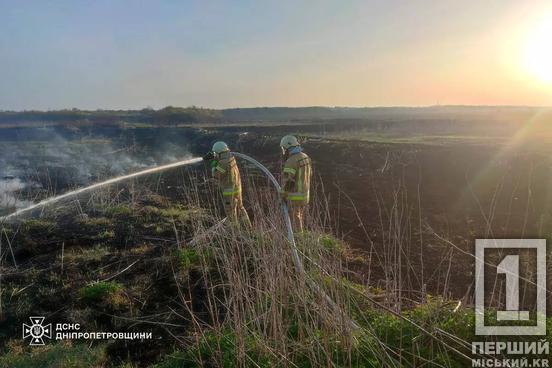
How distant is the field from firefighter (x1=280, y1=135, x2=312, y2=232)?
550 mm

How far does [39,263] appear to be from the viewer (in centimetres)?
778

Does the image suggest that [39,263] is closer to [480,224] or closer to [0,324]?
[0,324]

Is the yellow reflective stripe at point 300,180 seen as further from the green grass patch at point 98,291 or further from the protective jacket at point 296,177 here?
the green grass patch at point 98,291

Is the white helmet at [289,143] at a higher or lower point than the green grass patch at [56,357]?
higher

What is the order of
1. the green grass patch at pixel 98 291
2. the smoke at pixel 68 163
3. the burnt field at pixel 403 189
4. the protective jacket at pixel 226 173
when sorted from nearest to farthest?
the green grass patch at pixel 98 291 → the burnt field at pixel 403 189 → the protective jacket at pixel 226 173 → the smoke at pixel 68 163

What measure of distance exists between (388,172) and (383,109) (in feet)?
462

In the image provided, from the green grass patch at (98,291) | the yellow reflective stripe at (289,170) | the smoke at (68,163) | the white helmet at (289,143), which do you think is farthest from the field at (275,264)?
the white helmet at (289,143)

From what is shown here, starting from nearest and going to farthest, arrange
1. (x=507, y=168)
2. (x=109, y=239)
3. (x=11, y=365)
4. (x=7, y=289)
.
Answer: (x=11, y=365)
(x=7, y=289)
(x=109, y=239)
(x=507, y=168)

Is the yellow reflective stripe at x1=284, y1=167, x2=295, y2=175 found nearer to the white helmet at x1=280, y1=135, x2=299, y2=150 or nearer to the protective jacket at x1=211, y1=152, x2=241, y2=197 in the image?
the white helmet at x1=280, y1=135, x2=299, y2=150

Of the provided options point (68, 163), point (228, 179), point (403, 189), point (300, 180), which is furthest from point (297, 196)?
point (68, 163)

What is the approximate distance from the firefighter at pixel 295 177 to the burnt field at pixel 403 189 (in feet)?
2.22

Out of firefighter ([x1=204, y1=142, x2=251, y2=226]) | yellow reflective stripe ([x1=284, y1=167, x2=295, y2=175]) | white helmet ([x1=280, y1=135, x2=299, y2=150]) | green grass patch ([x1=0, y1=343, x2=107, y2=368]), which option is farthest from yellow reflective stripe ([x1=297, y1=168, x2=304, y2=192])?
green grass patch ([x1=0, y1=343, x2=107, y2=368])

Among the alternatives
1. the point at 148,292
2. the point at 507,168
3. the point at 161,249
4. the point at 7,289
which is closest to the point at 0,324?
the point at 7,289

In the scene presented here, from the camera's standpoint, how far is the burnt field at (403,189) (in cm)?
718
